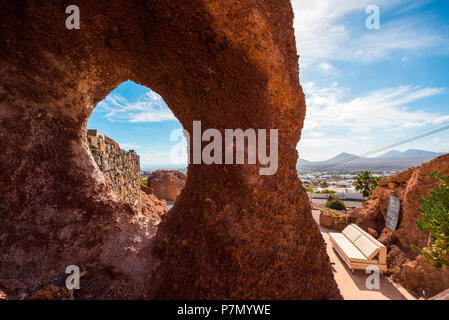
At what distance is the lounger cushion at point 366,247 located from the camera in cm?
629

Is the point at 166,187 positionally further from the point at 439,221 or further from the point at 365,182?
the point at 365,182

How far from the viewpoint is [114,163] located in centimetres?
420

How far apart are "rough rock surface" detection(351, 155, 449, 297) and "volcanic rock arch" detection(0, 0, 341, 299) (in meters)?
6.56

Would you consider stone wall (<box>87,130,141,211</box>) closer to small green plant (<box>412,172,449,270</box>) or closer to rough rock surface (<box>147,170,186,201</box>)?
small green plant (<box>412,172,449,270</box>)

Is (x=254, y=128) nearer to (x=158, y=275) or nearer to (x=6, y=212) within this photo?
(x=158, y=275)

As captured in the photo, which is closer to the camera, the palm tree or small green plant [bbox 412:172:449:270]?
small green plant [bbox 412:172:449:270]

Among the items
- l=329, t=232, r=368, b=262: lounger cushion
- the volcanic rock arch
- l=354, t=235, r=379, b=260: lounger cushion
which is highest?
the volcanic rock arch

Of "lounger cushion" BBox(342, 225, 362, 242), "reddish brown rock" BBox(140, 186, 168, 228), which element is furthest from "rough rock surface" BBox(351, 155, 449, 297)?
"reddish brown rock" BBox(140, 186, 168, 228)

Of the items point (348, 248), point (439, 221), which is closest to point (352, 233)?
point (348, 248)

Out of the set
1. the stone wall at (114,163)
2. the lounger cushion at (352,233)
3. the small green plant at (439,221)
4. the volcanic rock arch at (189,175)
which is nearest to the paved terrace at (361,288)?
the lounger cushion at (352,233)

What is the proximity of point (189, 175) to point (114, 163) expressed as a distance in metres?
2.80

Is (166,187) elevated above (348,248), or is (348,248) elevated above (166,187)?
(166,187)

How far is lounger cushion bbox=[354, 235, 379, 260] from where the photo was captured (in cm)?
629

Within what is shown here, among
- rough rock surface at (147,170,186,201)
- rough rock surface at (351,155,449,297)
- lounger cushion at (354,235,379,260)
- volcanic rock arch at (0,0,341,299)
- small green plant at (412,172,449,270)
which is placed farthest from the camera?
→ rough rock surface at (147,170,186,201)
